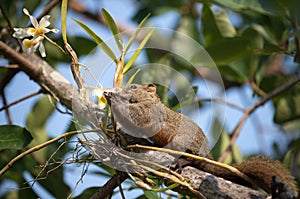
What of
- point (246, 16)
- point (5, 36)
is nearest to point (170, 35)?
point (246, 16)

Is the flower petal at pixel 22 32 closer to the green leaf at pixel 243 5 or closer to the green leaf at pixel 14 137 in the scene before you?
the green leaf at pixel 14 137

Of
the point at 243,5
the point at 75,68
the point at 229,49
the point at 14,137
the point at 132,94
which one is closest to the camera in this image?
the point at 75,68

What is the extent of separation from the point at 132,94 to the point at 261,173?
1.73 feet

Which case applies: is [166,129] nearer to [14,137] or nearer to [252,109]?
[14,137]

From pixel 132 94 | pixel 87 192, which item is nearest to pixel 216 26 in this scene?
pixel 132 94

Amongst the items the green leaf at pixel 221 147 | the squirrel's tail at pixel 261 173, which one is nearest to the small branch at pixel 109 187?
the squirrel's tail at pixel 261 173

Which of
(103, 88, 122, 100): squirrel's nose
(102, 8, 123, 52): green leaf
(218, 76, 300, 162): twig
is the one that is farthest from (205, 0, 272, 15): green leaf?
(103, 88, 122, 100): squirrel's nose

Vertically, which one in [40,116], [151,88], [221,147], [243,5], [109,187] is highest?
[243,5]

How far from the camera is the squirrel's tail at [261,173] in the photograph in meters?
1.61

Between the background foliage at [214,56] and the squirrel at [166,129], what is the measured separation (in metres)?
0.20

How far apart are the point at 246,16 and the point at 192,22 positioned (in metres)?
0.32

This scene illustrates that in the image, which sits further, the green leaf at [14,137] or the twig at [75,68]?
the green leaf at [14,137]

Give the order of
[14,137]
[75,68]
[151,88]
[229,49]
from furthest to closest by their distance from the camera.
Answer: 1. [229,49]
2. [151,88]
3. [14,137]
4. [75,68]

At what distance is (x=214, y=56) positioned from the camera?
2.34 meters
